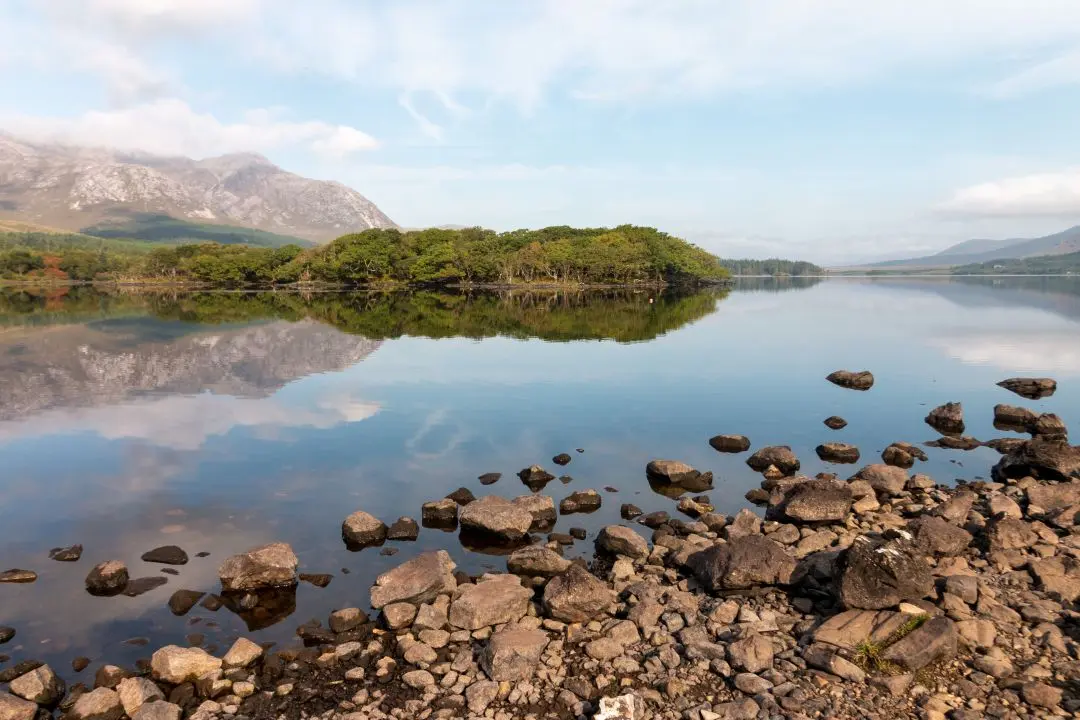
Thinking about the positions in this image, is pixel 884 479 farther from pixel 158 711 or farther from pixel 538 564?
pixel 158 711

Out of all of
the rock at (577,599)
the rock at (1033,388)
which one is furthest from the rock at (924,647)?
the rock at (1033,388)

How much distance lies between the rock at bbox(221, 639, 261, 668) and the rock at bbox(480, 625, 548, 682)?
15.9 ft

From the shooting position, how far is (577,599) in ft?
46.0

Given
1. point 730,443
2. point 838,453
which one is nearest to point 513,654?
point 730,443

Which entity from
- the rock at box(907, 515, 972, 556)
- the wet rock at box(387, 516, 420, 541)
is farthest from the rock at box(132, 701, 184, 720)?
the rock at box(907, 515, 972, 556)

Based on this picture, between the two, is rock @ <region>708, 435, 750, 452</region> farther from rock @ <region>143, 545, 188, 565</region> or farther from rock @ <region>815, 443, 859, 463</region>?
rock @ <region>143, 545, 188, 565</region>

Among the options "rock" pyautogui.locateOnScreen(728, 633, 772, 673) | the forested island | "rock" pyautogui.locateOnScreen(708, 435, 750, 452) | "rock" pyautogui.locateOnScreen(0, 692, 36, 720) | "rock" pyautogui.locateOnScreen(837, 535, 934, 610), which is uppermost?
the forested island

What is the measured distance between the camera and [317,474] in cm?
2467

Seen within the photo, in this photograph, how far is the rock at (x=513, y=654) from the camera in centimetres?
1177

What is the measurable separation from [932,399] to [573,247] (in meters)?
154

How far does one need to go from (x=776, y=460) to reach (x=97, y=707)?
23196 mm

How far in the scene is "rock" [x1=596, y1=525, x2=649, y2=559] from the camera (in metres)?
17.2

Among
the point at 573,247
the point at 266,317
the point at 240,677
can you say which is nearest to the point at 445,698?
the point at 240,677

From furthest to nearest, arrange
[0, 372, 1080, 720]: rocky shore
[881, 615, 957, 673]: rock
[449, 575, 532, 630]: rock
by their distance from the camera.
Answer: [449, 575, 532, 630]: rock < [881, 615, 957, 673]: rock < [0, 372, 1080, 720]: rocky shore
